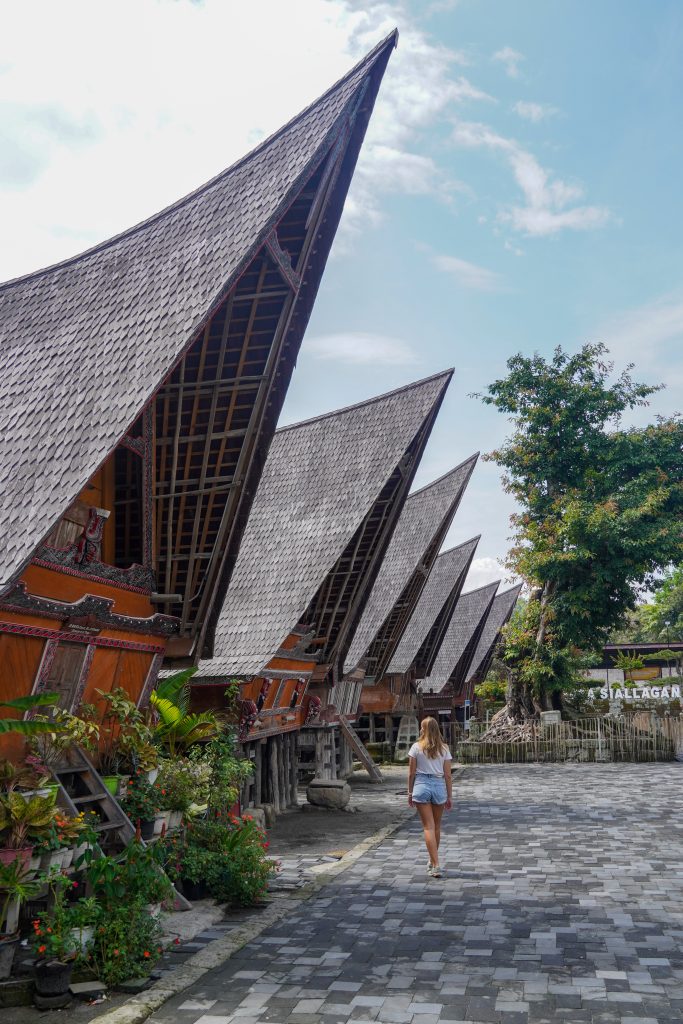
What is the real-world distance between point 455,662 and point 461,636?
6.57ft

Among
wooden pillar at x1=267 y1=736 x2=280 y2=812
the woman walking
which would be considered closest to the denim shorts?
the woman walking

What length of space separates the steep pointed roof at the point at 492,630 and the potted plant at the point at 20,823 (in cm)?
3733

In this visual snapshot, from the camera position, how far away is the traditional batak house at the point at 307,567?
14.2 meters

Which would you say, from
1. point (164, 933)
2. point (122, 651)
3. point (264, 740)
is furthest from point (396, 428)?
point (164, 933)

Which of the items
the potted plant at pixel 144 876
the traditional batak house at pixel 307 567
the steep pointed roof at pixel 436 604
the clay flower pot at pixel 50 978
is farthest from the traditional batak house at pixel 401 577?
the clay flower pot at pixel 50 978

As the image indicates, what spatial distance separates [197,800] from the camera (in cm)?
916

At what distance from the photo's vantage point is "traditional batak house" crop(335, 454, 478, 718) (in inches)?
856

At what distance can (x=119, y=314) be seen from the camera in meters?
8.56

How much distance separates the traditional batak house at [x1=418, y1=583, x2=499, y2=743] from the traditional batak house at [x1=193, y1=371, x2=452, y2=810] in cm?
1444

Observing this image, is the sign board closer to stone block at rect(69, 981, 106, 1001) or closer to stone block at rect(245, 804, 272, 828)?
stone block at rect(245, 804, 272, 828)

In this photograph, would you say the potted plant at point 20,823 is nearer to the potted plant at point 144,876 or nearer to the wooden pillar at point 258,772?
the potted plant at point 144,876

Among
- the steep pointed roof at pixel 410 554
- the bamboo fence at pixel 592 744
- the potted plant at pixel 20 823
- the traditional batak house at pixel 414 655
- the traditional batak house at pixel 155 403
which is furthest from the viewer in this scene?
the traditional batak house at pixel 414 655

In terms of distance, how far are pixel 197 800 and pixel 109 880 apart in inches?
110

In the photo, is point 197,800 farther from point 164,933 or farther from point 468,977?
point 468,977
